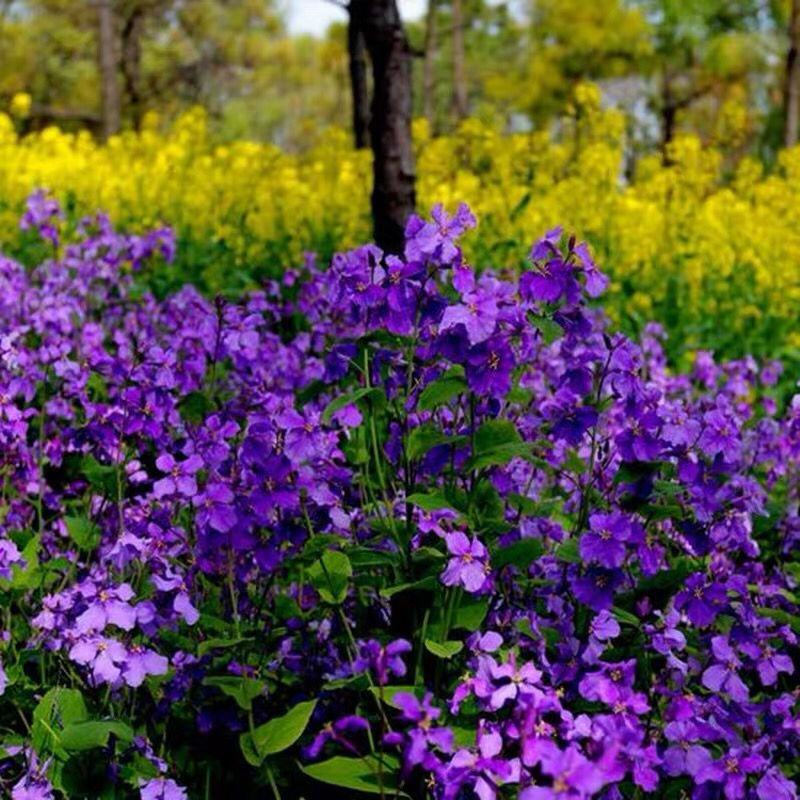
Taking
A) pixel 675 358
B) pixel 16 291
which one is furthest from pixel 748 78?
pixel 16 291

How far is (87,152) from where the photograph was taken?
36.7 feet

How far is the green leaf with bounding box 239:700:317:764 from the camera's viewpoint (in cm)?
183

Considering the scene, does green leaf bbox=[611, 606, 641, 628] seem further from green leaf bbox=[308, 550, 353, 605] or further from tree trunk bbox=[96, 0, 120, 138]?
tree trunk bbox=[96, 0, 120, 138]

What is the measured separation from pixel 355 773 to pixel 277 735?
0.16m

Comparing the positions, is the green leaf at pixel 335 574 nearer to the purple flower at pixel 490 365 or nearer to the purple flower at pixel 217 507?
the purple flower at pixel 217 507

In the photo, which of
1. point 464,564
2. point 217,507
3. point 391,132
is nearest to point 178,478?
point 217,507

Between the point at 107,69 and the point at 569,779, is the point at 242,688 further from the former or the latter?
the point at 107,69

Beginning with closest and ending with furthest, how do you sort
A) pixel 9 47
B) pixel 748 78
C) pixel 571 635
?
pixel 571 635
pixel 9 47
pixel 748 78

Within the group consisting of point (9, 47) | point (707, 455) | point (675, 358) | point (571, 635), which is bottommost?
point (675, 358)

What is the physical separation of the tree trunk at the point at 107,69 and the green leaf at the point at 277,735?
45.6 feet

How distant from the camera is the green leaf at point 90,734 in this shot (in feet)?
5.78

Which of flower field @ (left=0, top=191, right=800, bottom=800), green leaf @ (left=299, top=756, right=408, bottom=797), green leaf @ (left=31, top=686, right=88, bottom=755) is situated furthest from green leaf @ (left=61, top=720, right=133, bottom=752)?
green leaf @ (left=299, top=756, right=408, bottom=797)

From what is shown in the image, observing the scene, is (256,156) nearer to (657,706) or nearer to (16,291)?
(16,291)

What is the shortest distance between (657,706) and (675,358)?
380cm
